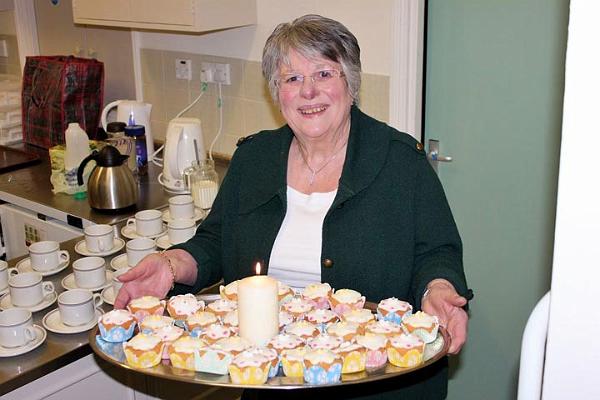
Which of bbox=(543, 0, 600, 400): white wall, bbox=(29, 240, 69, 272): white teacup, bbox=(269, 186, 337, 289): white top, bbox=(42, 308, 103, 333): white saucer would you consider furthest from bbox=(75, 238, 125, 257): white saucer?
bbox=(543, 0, 600, 400): white wall

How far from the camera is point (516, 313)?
2562 millimetres

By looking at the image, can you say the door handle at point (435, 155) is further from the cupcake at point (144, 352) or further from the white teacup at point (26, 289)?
the cupcake at point (144, 352)

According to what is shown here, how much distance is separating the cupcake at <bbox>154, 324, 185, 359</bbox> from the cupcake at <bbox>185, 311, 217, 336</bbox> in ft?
0.09

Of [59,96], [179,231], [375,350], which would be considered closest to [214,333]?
[375,350]

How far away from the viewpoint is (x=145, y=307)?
145 centimetres

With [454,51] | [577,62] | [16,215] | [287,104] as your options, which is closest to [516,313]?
[454,51]

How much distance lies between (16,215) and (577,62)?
2.43 metres

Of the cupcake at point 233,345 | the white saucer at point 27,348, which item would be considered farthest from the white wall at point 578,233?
the white saucer at point 27,348

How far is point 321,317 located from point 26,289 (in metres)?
0.80

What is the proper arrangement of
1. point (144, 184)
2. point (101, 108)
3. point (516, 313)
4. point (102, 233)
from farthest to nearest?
point (101, 108) < point (144, 184) < point (516, 313) < point (102, 233)

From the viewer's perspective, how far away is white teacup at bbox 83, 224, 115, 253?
2.18 m

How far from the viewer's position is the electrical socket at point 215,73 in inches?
116

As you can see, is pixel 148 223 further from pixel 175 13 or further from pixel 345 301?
pixel 345 301

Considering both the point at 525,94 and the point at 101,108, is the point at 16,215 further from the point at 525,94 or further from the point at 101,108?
the point at 525,94
